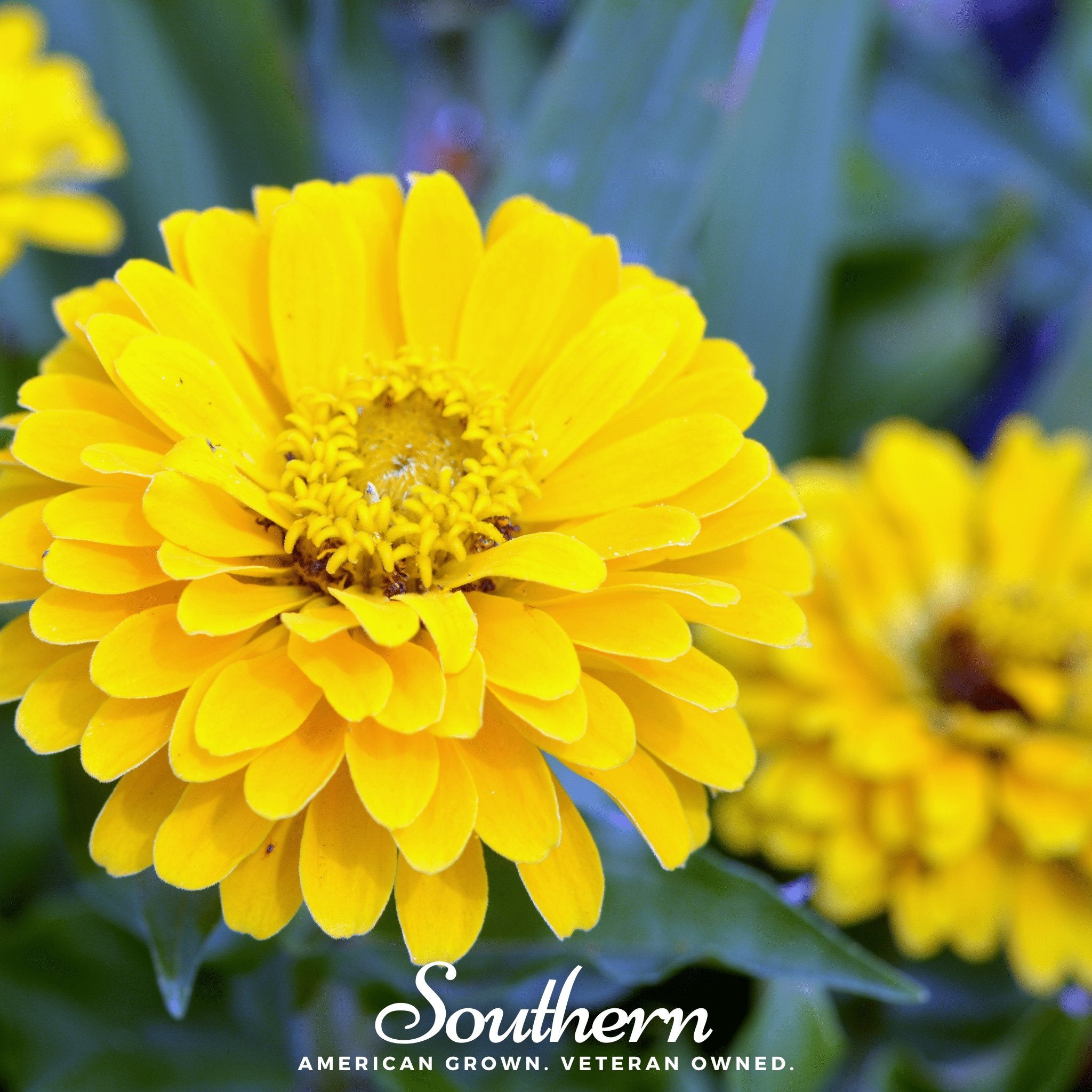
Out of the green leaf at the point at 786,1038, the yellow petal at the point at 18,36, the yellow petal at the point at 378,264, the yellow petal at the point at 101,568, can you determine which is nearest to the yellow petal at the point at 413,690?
the yellow petal at the point at 101,568

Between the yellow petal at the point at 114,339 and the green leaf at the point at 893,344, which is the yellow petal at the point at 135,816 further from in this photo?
the green leaf at the point at 893,344

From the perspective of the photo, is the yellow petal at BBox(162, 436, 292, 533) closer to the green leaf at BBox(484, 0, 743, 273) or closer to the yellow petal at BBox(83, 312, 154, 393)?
the yellow petal at BBox(83, 312, 154, 393)

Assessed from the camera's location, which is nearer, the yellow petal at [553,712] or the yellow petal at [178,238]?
the yellow petal at [553,712]

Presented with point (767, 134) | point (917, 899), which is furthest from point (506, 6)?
point (917, 899)

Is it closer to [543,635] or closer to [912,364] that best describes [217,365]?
[543,635]

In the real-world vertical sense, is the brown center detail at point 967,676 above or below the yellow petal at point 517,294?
below

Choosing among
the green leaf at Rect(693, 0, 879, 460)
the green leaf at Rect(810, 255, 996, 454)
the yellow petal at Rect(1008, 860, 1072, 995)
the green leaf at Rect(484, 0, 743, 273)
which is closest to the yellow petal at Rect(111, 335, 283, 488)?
the green leaf at Rect(484, 0, 743, 273)

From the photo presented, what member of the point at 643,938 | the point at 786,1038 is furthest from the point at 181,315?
the point at 786,1038
